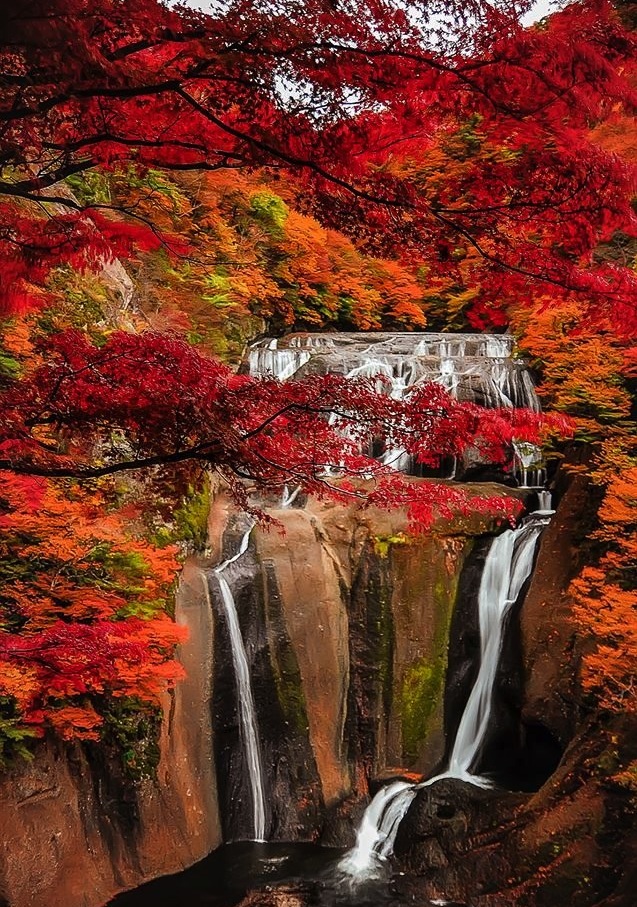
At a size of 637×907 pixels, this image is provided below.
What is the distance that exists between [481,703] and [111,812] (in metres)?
6.22

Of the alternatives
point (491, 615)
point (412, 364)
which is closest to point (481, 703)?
point (491, 615)

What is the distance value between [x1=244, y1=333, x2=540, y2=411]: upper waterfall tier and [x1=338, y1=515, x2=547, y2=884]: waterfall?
346 cm

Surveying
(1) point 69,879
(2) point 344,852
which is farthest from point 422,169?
(1) point 69,879

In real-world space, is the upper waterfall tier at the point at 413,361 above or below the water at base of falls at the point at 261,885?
above

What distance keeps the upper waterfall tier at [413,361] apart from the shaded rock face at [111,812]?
22.7ft

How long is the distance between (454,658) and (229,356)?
885cm

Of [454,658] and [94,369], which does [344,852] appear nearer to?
[454,658]

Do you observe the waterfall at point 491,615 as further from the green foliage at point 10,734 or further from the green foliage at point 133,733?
the green foliage at point 10,734

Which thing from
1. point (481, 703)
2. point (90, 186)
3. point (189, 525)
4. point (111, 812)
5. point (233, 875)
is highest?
point (90, 186)

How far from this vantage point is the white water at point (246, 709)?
9.16 meters

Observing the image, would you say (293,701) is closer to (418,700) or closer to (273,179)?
(418,700)

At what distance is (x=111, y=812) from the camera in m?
7.54

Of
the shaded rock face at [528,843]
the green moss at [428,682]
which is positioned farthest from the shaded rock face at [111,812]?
the green moss at [428,682]

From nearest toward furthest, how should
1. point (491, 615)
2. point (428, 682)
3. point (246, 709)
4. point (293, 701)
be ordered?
point (246, 709) < point (293, 701) < point (428, 682) < point (491, 615)
